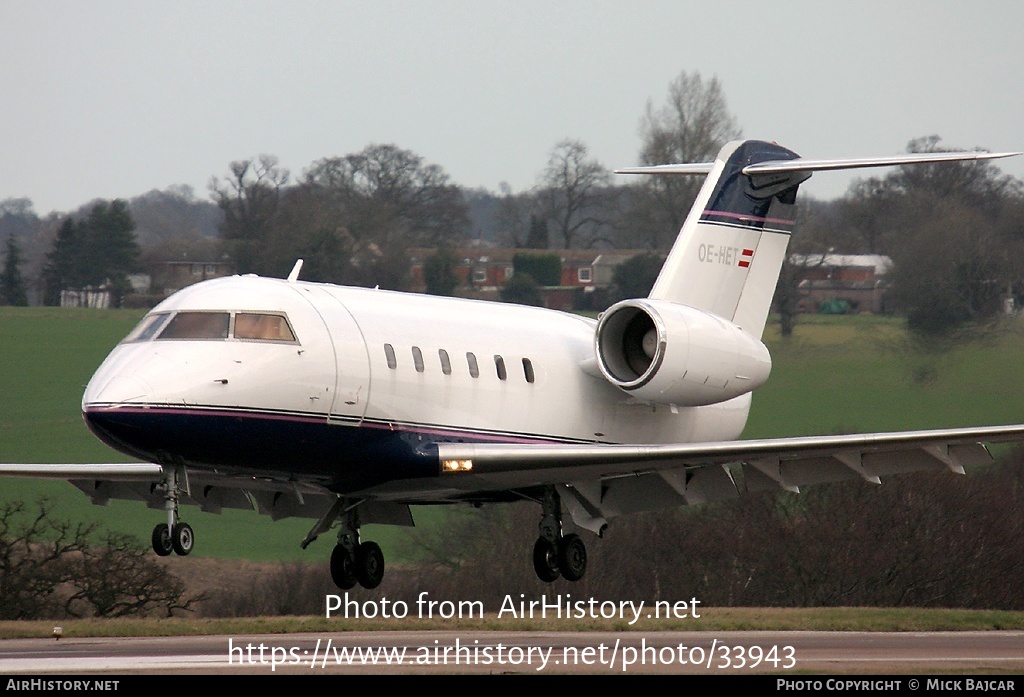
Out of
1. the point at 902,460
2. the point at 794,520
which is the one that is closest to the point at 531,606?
the point at 794,520

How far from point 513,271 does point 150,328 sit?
31.1 metres

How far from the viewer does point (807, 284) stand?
46000mm

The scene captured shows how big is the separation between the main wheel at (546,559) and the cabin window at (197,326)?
19.2 ft

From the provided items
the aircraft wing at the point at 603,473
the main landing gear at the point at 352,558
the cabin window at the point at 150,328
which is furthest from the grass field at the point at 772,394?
the cabin window at the point at 150,328

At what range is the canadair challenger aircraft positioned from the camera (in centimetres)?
1722

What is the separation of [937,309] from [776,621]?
468 inches

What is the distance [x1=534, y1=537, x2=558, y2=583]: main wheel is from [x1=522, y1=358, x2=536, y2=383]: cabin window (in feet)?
7.31

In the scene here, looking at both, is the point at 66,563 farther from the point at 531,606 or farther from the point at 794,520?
the point at 794,520

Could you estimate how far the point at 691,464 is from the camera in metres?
20.4

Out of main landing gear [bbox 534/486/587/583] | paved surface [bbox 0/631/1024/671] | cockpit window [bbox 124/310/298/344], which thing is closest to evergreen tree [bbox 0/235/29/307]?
paved surface [bbox 0/631/1024/671]

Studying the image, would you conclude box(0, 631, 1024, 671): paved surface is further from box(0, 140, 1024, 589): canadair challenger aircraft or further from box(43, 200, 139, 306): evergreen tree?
box(43, 200, 139, 306): evergreen tree

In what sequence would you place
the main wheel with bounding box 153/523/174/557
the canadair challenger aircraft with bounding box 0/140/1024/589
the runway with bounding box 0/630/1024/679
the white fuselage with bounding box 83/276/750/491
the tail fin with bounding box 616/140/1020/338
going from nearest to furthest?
the main wheel with bounding box 153/523/174/557
the white fuselage with bounding box 83/276/750/491
the canadair challenger aircraft with bounding box 0/140/1024/589
the runway with bounding box 0/630/1024/679
the tail fin with bounding box 616/140/1020/338

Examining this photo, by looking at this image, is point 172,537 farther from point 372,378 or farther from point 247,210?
point 247,210

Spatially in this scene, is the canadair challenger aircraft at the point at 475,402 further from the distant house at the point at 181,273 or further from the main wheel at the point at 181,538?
the distant house at the point at 181,273
